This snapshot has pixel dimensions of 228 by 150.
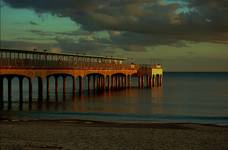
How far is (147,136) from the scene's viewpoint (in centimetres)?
2284

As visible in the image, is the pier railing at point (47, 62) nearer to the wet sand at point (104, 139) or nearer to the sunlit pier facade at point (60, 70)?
the sunlit pier facade at point (60, 70)

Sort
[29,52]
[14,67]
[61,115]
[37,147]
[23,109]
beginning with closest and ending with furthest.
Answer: [37,147] → [61,115] → [23,109] → [14,67] → [29,52]

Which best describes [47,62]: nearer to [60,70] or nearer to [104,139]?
[60,70]

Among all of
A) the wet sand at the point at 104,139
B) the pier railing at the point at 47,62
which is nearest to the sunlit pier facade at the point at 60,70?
the pier railing at the point at 47,62

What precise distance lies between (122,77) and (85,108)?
4685 cm

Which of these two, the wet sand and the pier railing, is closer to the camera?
the wet sand

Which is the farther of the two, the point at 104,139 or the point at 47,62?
the point at 47,62

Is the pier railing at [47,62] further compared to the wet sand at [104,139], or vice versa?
the pier railing at [47,62]

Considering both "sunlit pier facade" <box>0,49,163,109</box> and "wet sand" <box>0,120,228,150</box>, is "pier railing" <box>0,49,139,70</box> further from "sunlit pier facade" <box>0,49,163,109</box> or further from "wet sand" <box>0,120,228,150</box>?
"wet sand" <box>0,120,228,150</box>

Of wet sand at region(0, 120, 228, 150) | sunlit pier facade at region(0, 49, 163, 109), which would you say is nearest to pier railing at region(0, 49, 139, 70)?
sunlit pier facade at region(0, 49, 163, 109)

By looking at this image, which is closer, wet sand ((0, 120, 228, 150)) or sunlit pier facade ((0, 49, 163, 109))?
wet sand ((0, 120, 228, 150))

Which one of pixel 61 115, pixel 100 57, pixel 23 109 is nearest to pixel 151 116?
pixel 61 115

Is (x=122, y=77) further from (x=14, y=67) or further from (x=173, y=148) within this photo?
(x=173, y=148)

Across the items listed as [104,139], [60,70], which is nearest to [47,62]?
[60,70]
